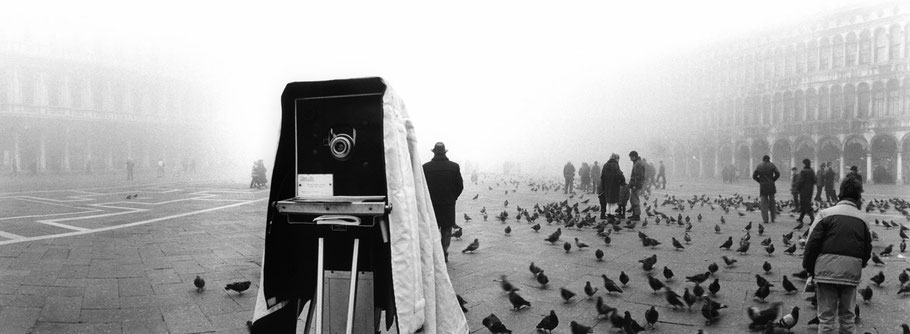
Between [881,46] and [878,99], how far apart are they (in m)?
3.46

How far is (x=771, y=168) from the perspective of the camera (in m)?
9.19

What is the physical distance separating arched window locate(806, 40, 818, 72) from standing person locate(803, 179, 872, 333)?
40383 mm

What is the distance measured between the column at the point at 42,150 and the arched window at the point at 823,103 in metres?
57.4

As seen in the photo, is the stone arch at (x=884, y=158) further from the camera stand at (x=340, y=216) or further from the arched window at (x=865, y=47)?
the camera stand at (x=340, y=216)

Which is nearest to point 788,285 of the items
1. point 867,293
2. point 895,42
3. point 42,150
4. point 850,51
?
point 867,293

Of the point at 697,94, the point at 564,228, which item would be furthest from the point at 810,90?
the point at 564,228

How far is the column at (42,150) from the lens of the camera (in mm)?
37219

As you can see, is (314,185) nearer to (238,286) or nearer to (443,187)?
(238,286)

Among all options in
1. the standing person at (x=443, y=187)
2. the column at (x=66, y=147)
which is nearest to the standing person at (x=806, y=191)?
the standing person at (x=443, y=187)

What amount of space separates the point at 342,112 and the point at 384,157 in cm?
26

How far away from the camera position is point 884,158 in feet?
101

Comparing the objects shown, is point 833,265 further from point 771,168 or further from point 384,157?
point 771,168

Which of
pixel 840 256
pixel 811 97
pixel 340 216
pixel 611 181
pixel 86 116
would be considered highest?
pixel 811 97

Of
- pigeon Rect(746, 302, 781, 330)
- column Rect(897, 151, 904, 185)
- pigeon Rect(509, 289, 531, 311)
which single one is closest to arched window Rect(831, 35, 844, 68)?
column Rect(897, 151, 904, 185)
